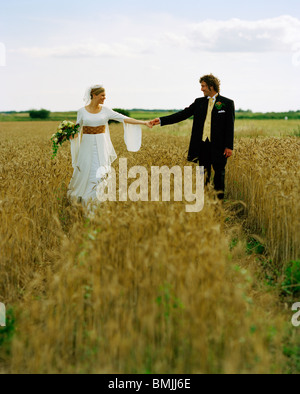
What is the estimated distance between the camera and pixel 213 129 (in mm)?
7074

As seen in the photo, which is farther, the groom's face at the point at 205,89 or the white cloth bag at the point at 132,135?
the white cloth bag at the point at 132,135

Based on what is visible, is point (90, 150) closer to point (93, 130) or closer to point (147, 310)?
point (93, 130)

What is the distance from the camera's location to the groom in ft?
23.0

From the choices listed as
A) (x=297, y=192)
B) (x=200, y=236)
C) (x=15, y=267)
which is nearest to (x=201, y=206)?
(x=200, y=236)

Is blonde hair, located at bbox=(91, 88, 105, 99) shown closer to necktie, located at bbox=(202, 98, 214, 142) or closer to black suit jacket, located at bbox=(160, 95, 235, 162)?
black suit jacket, located at bbox=(160, 95, 235, 162)

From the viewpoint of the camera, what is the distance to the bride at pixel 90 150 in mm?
6832

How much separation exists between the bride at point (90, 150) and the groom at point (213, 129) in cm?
135

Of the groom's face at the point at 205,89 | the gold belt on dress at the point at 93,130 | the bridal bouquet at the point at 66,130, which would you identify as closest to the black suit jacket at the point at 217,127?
the groom's face at the point at 205,89

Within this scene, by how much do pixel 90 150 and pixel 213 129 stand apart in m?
2.08

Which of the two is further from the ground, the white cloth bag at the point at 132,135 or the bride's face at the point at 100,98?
the bride's face at the point at 100,98

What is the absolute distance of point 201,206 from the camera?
4770 mm

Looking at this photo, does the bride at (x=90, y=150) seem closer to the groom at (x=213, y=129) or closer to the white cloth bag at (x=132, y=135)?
the white cloth bag at (x=132, y=135)

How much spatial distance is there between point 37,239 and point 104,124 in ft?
7.49

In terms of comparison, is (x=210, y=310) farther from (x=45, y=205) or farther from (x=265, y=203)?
(x=45, y=205)
